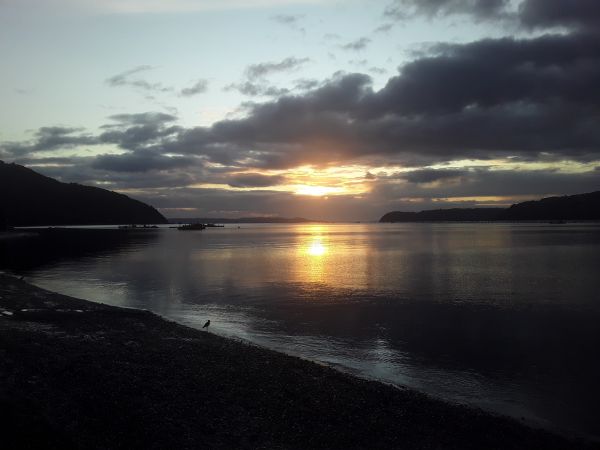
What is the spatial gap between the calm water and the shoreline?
2.78 metres

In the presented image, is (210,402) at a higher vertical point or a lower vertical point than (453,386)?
higher

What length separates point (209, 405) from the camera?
14.3 meters

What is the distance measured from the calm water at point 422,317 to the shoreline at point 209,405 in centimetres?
278

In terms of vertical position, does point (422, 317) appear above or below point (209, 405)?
below

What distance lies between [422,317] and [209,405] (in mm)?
22316

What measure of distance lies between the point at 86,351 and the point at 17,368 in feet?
11.3

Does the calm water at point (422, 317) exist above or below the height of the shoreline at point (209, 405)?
below

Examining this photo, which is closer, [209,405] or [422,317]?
[209,405]

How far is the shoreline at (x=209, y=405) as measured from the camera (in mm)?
12281

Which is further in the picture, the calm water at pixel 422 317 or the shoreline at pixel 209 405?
the calm water at pixel 422 317

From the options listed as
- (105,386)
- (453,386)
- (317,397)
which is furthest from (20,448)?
(453,386)

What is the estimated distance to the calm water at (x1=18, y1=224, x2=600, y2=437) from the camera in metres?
19.0

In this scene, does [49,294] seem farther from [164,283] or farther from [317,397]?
[317,397]

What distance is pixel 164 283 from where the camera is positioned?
51719 millimetres
